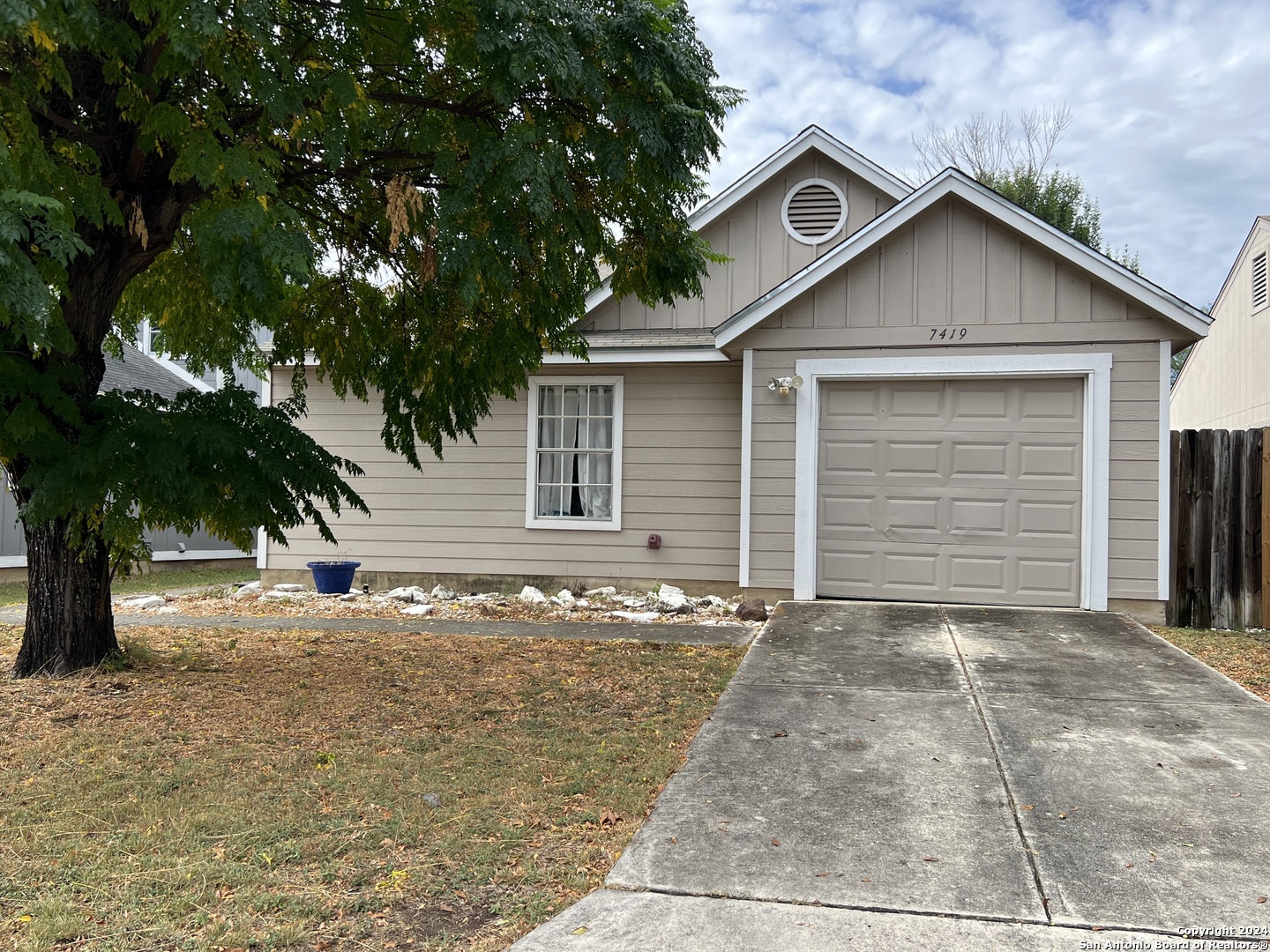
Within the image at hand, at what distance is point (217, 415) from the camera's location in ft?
18.1

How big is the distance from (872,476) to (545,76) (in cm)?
541

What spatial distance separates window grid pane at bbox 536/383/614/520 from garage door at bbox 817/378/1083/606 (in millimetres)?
2688

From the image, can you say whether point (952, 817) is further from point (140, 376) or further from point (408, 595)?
A: point (140, 376)

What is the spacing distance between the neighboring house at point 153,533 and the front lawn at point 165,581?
0.35m

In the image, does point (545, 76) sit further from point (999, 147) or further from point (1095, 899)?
point (999, 147)

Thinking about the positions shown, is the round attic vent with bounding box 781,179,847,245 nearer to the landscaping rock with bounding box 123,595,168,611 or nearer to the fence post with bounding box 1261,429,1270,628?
the fence post with bounding box 1261,429,1270,628

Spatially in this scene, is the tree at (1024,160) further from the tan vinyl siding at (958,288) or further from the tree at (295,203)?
the tree at (295,203)

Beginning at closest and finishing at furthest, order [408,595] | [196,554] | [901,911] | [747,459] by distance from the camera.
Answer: [901,911], [747,459], [408,595], [196,554]

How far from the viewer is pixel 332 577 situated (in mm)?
10633

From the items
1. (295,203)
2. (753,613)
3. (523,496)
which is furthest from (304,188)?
(753,613)

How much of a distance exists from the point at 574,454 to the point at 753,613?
321 cm

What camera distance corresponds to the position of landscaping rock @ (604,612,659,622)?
895 centimetres

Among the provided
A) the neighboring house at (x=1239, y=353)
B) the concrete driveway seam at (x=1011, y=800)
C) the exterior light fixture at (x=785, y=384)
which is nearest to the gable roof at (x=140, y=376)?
the exterior light fixture at (x=785, y=384)

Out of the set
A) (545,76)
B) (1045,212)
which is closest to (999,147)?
(1045,212)
